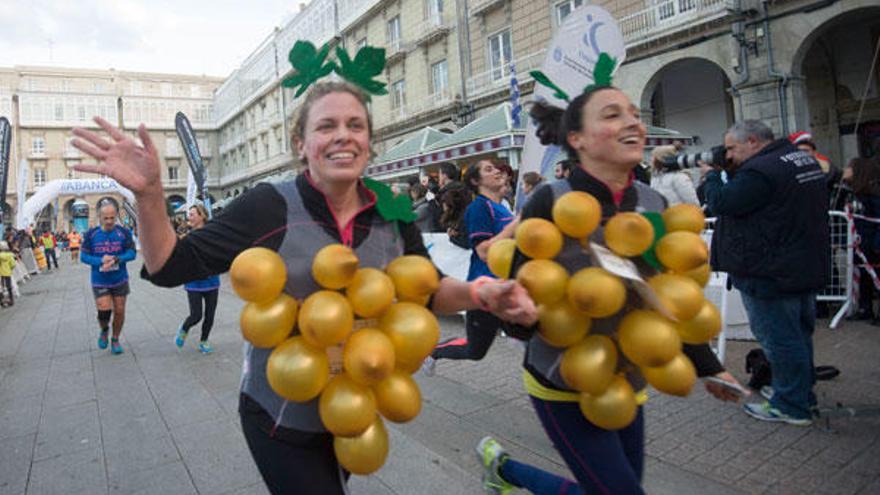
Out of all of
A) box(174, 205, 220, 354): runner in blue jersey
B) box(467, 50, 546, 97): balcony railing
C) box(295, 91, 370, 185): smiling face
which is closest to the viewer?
box(295, 91, 370, 185): smiling face

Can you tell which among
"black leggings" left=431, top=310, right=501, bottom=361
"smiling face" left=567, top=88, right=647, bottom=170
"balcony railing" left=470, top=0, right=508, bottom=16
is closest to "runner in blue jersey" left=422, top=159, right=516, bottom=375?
"black leggings" left=431, top=310, right=501, bottom=361

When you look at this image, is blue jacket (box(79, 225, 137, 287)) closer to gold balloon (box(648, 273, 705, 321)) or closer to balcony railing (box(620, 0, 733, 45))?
gold balloon (box(648, 273, 705, 321))

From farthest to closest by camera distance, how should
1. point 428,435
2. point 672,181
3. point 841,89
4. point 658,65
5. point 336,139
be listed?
point 658,65 → point 841,89 → point 672,181 → point 428,435 → point 336,139

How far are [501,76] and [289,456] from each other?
1954 cm

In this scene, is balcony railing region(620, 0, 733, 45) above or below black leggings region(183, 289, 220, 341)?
above

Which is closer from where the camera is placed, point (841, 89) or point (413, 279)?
point (413, 279)

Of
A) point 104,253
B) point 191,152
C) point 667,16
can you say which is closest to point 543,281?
point 104,253

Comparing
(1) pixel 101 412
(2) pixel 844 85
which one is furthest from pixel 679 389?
(2) pixel 844 85

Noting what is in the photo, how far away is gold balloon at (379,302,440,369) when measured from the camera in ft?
4.94

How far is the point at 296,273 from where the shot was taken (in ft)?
5.32

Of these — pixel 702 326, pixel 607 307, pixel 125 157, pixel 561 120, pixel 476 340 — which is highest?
pixel 561 120

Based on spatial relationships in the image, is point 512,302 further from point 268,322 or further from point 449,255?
point 449,255

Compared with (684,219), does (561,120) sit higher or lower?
higher

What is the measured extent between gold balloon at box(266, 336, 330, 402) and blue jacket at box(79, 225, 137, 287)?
6276 millimetres
